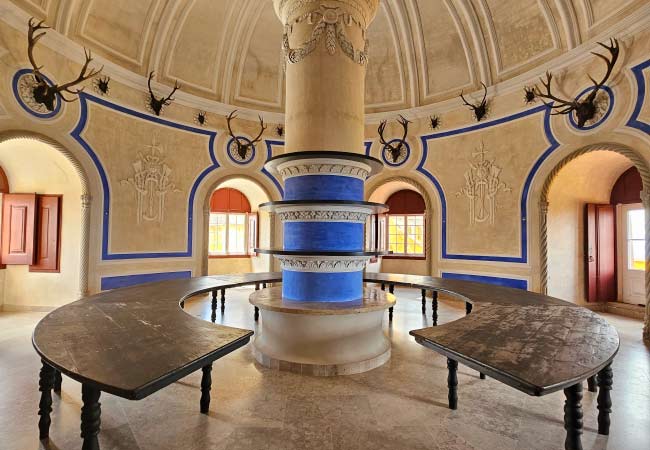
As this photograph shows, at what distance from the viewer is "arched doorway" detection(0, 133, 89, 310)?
Result: 589cm

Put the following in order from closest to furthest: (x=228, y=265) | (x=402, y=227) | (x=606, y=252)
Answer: (x=606, y=252) → (x=228, y=265) → (x=402, y=227)

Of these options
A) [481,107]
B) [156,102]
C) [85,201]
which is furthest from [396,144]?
[85,201]

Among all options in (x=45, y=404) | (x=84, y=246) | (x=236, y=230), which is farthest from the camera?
(x=236, y=230)

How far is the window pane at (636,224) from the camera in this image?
6180mm

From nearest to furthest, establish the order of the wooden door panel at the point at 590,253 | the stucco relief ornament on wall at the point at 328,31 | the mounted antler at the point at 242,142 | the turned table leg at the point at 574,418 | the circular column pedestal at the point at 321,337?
the turned table leg at the point at 574,418 < the circular column pedestal at the point at 321,337 < the stucco relief ornament on wall at the point at 328,31 < the wooden door panel at the point at 590,253 < the mounted antler at the point at 242,142

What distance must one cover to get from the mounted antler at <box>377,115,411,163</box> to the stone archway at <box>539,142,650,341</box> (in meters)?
3.13

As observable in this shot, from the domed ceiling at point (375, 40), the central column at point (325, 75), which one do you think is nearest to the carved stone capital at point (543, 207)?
the domed ceiling at point (375, 40)

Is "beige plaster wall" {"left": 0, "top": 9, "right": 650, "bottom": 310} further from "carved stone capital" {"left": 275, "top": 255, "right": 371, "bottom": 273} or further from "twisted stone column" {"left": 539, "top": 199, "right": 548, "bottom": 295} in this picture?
"carved stone capital" {"left": 275, "top": 255, "right": 371, "bottom": 273}

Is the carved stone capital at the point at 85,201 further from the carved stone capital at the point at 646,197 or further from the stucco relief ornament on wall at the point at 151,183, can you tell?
the carved stone capital at the point at 646,197

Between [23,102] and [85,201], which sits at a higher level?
[23,102]

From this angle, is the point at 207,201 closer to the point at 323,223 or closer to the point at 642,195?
the point at 323,223

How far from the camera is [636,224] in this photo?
6.30 meters

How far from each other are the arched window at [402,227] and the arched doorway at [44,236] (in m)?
6.88

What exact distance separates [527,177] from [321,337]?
5178 millimetres
